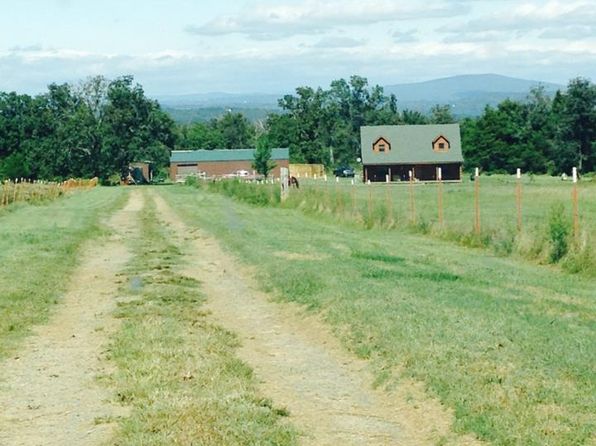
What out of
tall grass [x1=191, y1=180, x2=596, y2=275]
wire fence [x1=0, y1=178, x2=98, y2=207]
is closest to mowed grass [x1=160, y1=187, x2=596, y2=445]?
tall grass [x1=191, y1=180, x2=596, y2=275]

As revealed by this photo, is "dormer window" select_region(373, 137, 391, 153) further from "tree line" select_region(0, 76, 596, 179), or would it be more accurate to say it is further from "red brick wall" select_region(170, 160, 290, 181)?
"red brick wall" select_region(170, 160, 290, 181)

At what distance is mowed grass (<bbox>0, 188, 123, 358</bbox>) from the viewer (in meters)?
13.5

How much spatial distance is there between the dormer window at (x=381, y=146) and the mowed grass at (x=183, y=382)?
267 feet

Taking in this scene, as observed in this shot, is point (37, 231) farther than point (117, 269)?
Yes

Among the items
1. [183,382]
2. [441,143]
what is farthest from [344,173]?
[183,382]

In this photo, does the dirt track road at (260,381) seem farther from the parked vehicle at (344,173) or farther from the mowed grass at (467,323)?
the parked vehicle at (344,173)

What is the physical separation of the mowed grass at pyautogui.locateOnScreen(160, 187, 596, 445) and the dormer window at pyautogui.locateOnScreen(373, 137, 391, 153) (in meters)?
72.5

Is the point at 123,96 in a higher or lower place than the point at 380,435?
higher

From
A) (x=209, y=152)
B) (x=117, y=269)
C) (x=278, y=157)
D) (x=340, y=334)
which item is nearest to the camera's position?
(x=340, y=334)

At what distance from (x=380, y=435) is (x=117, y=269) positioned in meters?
12.5

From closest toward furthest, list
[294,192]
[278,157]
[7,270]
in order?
[7,270], [294,192], [278,157]

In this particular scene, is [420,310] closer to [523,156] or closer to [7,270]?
[7,270]

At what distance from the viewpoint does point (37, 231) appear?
96.8ft

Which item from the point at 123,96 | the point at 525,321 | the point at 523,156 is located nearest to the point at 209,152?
the point at 123,96
